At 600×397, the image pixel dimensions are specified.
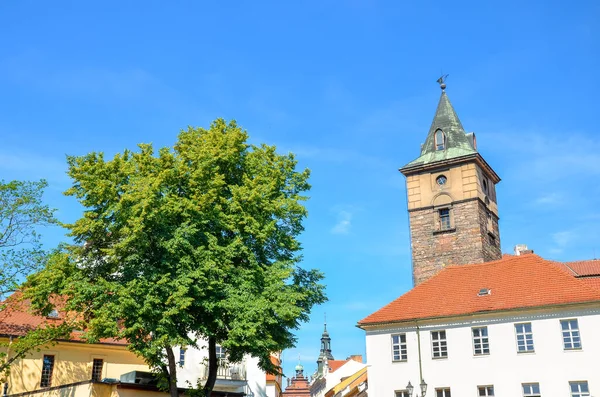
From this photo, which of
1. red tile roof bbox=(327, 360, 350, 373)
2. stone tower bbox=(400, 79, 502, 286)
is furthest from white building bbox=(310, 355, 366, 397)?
stone tower bbox=(400, 79, 502, 286)

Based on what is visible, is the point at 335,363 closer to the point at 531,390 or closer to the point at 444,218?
the point at 444,218

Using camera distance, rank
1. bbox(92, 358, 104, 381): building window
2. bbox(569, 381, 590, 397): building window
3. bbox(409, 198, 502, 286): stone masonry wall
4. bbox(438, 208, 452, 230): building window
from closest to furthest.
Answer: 1. bbox(569, 381, 590, 397): building window
2. bbox(92, 358, 104, 381): building window
3. bbox(409, 198, 502, 286): stone masonry wall
4. bbox(438, 208, 452, 230): building window

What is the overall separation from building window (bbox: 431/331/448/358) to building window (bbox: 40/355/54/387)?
61.6 feet

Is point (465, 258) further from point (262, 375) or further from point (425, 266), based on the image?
point (262, 375)

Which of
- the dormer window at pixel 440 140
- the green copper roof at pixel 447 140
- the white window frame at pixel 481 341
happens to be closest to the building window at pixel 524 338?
the white window frame at pixel 481 341

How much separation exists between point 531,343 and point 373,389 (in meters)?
7.99

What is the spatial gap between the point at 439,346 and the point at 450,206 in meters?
15.4

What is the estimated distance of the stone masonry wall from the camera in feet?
Answer: 149

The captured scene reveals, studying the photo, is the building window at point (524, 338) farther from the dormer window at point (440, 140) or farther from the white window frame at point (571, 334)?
the dormer window at point (440, 140)

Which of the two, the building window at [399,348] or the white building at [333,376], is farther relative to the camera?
the white building at [333,376]

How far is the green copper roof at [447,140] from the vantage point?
158 ft

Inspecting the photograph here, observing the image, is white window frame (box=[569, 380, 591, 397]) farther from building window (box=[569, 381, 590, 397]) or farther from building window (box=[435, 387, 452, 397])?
building window (box=[435, 387, 452, 397])

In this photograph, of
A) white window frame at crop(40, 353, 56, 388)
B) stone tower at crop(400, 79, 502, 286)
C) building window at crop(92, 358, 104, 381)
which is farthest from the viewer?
stone tower at crop(400, 79, 502, 286)

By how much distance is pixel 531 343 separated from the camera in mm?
31156
